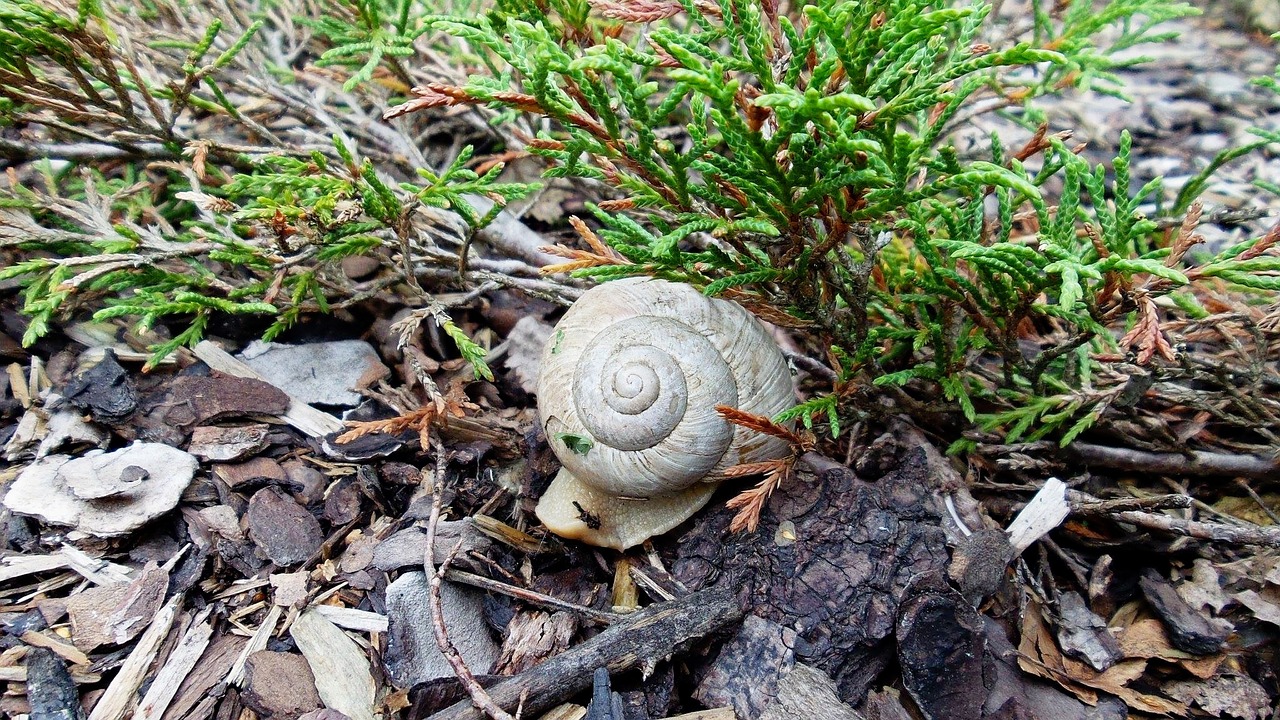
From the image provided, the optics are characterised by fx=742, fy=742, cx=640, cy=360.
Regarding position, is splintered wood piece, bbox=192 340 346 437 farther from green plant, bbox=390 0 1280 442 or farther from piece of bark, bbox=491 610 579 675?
green plant, bbox=390 0 1280 442

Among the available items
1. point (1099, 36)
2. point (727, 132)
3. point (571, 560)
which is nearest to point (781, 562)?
point (571, 560)

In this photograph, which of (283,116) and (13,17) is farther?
→ (283,116)

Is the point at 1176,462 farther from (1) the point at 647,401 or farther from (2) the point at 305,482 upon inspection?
(2) the point at 305,482

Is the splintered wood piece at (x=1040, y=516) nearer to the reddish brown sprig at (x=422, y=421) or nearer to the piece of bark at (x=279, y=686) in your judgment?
the reddish brown sprig at (x=422, y=421)

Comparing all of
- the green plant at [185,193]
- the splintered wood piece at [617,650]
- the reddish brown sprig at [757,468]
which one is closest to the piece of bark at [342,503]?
the green plant at [185,193]

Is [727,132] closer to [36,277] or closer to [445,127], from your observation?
[445,127]
